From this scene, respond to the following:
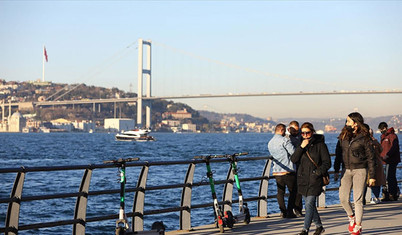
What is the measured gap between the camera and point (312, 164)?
26.0ft

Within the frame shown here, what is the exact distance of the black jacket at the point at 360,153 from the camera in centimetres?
807

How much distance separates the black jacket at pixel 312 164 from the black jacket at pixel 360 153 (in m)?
0.33

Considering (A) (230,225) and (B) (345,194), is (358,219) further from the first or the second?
(A) (230,225)

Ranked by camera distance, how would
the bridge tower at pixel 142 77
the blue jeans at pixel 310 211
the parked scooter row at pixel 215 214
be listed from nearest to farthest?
the parked scooter row at pixel 215 214 < the blue jeans at pixel 310 211 < the bridge tower at pixel 142 77

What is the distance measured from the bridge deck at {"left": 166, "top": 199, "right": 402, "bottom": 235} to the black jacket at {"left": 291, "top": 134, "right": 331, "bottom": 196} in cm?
84

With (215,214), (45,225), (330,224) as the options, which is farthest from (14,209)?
(330,224)

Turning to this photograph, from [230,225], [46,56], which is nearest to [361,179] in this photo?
[230,225]

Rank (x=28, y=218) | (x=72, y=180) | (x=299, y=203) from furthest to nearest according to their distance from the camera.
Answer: (x=72, y=180)
(x=28, y=218)
(x=299, y=203)

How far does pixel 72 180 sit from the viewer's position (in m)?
32.5

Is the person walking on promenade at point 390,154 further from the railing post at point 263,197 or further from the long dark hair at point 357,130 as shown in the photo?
the long dark hair at point 357,130

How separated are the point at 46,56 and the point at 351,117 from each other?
6139 inches

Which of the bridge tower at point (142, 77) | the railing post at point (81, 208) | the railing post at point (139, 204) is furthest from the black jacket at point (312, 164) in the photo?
the bridge tower at point (142, 77)

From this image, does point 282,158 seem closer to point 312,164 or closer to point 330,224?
point 330,224

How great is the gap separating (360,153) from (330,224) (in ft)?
5.30
